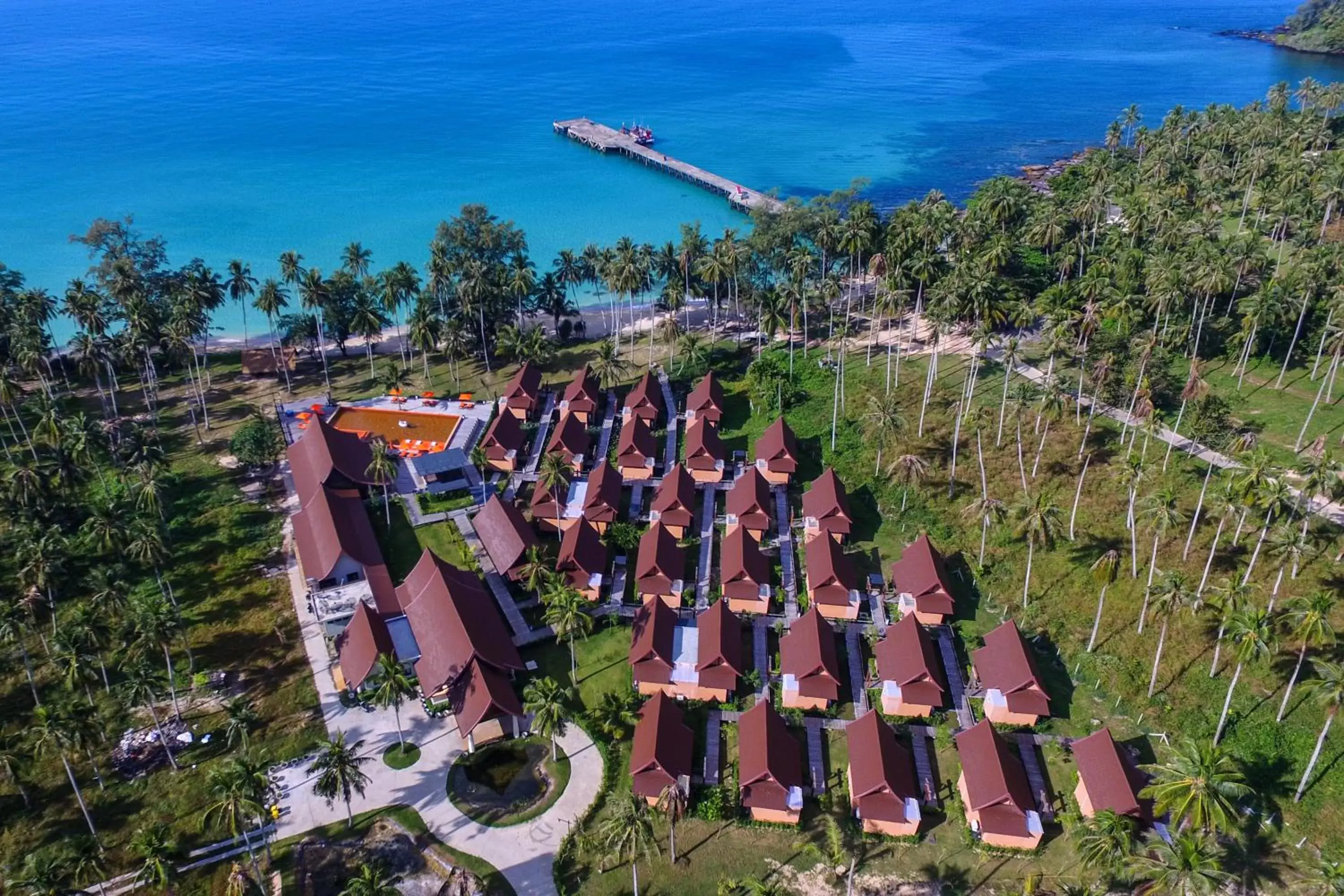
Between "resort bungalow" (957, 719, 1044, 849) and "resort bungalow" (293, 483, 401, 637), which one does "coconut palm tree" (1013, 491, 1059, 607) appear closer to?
"resort bungalow" (957, 719, 1044, 849)

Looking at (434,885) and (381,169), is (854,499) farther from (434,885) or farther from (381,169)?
(381,169)

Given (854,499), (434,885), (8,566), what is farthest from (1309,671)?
(8,566)

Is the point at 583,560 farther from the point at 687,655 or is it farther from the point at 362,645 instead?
the point at 362,645

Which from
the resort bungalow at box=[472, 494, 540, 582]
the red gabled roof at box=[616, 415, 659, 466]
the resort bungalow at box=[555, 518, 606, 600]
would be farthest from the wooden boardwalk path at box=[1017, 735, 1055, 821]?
the red gabled roof at box=[616, 415, 659, 466]

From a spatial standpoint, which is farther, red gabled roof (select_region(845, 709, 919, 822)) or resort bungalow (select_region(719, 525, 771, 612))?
resort bungalow (select_region(719, 525, 771, 612))

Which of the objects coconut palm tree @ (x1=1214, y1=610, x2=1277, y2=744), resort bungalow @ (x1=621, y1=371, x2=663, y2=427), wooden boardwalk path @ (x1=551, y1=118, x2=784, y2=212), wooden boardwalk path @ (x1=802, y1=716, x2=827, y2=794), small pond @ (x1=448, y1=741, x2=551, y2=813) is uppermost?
wooden boardwalk path @ (x1=551, y1=118, x2=784, y2=212)
